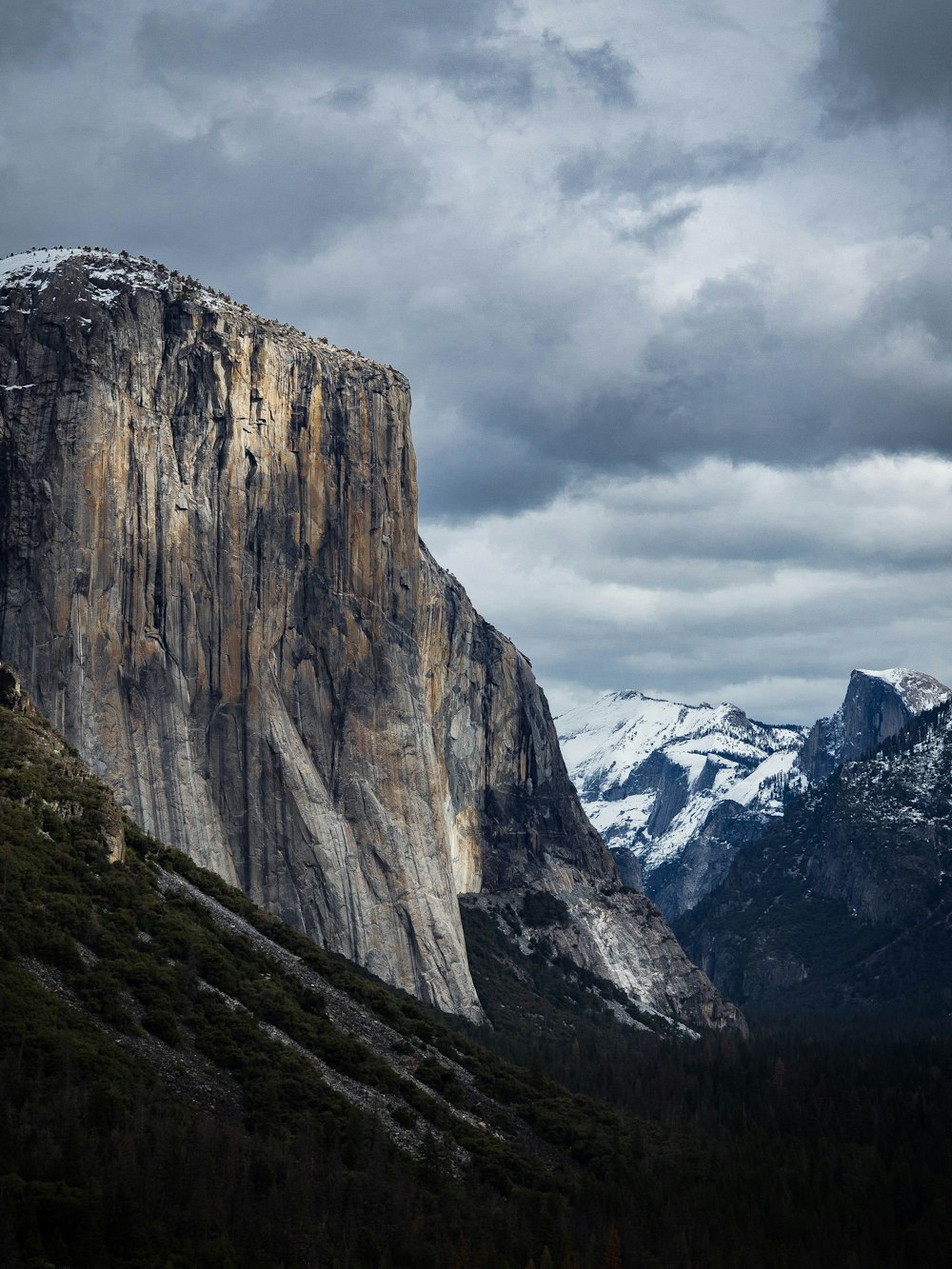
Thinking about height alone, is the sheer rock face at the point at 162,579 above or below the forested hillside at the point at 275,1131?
above

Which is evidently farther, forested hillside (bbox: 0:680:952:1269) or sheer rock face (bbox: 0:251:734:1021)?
sheer rock face (bbox: 0:251:734:1021)

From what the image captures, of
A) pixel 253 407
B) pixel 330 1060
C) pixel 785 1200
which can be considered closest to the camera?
pixel 330 1060

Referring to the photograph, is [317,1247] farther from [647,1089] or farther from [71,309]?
[71,309]

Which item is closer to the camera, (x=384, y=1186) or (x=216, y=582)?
(x=384, y=1186)

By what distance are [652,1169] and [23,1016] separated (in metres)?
57.6

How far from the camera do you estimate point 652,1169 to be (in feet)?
444

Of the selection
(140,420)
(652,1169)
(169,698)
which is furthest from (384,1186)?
(140,420)

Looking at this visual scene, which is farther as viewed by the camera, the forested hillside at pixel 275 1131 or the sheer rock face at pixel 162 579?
the sheer rock face at pixel 162 579

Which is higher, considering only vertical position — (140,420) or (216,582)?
(140,420)

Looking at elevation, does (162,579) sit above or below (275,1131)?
above

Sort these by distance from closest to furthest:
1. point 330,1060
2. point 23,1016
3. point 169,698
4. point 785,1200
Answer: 1. point 23,1016
2. point 330,1060
3. point 785,1200
4. point 169,698

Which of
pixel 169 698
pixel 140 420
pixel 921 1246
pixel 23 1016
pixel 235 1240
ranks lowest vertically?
pixel 921 1246

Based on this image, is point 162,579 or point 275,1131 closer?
point 275,1131

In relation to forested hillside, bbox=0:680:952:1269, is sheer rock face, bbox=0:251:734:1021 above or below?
above
